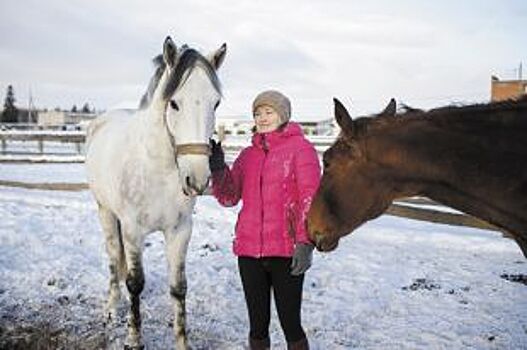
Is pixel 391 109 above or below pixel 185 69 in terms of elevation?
below

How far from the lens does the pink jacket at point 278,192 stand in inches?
143

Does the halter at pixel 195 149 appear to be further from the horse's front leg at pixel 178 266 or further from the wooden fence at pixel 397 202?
the wooden fence at pixel 397 202

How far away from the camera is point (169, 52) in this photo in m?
4.12

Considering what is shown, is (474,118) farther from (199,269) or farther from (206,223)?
(206,223)

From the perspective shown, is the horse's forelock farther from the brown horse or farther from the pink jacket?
the brown horse

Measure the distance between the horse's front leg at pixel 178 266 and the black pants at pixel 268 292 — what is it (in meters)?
0.97

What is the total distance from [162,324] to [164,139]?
174 centimetres

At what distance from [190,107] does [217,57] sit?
680 millimetres

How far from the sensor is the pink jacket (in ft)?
11.9

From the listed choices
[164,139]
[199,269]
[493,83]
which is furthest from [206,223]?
[493,83]

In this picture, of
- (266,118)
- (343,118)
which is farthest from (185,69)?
(343,118)

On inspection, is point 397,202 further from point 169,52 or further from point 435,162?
point 435,162

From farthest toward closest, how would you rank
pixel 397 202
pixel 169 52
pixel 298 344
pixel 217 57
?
1. pixel 397 202
2. pixel 217 57
3. pixel 169 52
4. pixel 298 344

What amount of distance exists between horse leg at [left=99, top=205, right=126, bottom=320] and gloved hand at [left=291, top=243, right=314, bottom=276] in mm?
2654
